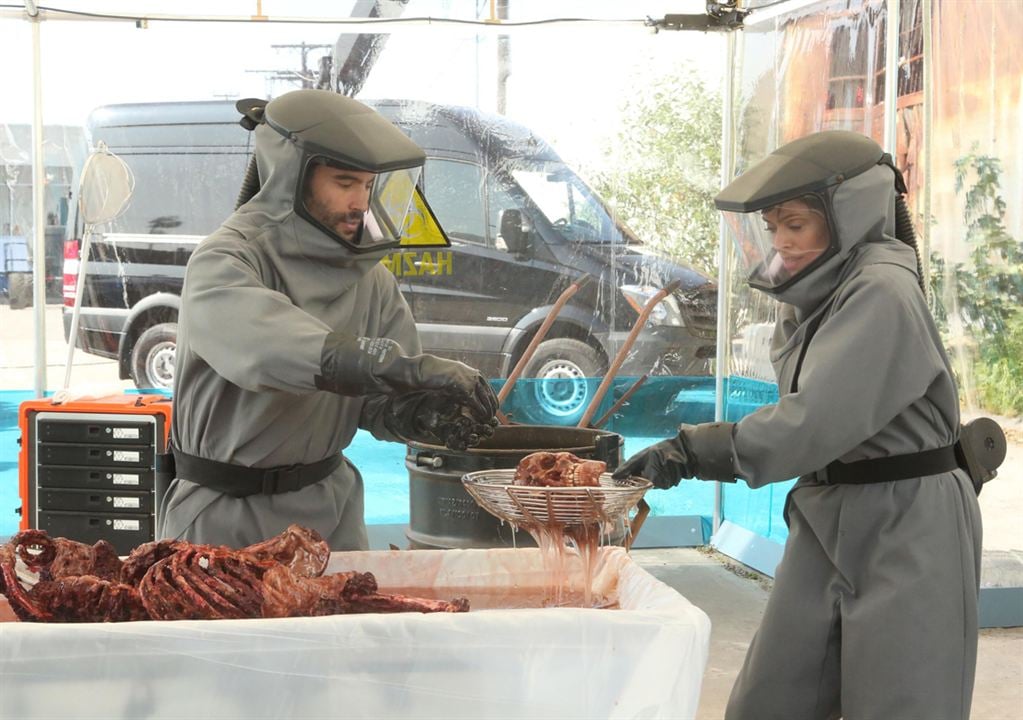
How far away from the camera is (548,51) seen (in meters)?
6.43

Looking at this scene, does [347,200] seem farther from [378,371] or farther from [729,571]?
[729,571]

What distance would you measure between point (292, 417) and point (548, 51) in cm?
427

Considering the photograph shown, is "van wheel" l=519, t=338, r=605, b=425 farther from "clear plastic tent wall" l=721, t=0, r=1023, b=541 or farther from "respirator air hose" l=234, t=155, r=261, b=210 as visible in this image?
"respirator air hose" l=234, t=155, r=261, b=210

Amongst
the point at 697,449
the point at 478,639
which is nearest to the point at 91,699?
the point at 478,639

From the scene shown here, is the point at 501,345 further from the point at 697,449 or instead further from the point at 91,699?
the point at 91,699

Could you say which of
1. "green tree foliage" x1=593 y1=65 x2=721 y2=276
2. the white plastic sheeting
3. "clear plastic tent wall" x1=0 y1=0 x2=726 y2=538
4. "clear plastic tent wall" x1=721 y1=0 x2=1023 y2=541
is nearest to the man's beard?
the white plastic sheeting

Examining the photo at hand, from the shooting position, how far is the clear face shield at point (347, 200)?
259 centimetres

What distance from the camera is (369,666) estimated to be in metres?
1.97

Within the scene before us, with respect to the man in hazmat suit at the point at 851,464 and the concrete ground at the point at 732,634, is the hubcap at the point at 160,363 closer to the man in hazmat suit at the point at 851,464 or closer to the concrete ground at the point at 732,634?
the concrete ground at the point at 732,634

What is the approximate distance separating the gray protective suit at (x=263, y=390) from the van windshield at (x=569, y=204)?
3.88 m

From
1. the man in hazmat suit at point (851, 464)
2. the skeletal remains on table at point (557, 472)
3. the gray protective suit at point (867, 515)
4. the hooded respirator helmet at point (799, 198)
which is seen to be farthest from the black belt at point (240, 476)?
the hooded respirator helmet at point (799, 198)

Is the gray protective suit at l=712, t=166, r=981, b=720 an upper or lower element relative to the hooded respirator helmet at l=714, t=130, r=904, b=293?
lower

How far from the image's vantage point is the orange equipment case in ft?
18.1

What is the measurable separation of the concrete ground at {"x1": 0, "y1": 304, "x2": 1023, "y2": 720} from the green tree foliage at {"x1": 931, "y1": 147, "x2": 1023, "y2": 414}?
0.17 m
